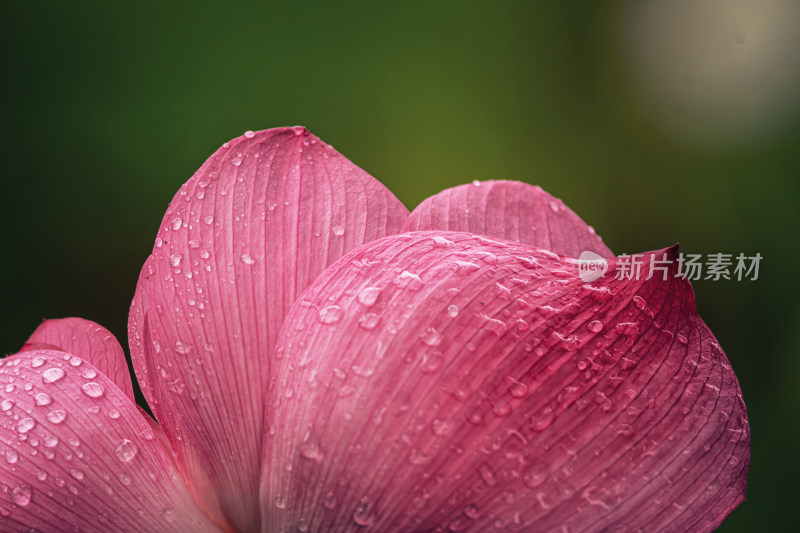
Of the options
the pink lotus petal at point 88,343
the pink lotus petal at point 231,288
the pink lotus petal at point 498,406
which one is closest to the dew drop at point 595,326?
the pink lotus petal at point 498,406

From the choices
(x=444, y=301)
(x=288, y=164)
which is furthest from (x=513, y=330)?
(x=288, y=164)

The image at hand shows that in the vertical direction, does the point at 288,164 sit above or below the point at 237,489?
above

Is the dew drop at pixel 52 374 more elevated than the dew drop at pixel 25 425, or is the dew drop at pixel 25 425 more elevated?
the dew drop at pixel 52 374

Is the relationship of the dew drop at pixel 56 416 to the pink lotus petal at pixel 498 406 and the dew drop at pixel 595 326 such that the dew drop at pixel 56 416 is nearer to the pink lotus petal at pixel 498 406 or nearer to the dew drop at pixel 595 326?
the pink lotus petal at pixel 498 406

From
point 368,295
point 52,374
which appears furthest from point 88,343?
point 368,295

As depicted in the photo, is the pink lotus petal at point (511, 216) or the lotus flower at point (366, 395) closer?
the lotus flower at point (366, 395)

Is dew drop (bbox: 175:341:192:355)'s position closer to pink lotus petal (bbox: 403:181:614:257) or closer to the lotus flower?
the lotus flower

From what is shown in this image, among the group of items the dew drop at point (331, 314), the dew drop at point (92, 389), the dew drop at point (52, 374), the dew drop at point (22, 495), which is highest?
the dew drop at point (331, 314)

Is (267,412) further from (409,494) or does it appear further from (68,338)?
(68,338)

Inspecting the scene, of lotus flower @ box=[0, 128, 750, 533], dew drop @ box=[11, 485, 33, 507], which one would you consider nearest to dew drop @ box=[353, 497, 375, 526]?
lotus flower @ box=[0, 128, 750, 533]
